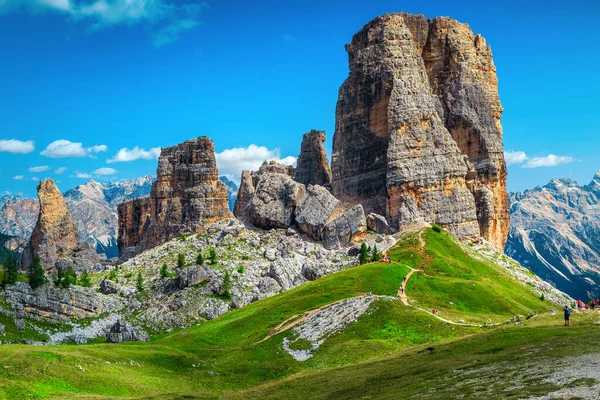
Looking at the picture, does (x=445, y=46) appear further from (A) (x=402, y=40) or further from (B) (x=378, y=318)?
(B) (x=378, y=318)

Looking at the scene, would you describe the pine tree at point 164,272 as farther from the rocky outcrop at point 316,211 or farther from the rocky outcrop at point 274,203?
the rocky outcrop at point 316,211

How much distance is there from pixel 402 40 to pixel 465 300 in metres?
76.6

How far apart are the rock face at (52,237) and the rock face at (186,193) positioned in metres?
24.2

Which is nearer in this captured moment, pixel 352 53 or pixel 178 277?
pixel 178 277

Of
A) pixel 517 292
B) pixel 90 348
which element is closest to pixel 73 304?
pixel 90 348

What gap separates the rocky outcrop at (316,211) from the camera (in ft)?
437

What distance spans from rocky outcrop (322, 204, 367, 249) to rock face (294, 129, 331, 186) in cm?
3690

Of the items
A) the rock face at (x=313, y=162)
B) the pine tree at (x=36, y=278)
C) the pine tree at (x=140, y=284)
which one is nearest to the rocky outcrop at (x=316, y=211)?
the rock face at (x=313, y=162)

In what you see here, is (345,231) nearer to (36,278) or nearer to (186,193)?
(186,193)

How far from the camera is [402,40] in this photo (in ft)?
478

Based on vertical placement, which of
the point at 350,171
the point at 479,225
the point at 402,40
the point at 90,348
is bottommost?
the point at 90,348

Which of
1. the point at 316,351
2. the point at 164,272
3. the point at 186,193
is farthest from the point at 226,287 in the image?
the point at 316,351

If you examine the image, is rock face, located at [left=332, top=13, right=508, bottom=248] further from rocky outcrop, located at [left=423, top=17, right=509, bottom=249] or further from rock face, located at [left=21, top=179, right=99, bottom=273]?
rock face, located at [left=21, top=179, right=99, bottom=273]

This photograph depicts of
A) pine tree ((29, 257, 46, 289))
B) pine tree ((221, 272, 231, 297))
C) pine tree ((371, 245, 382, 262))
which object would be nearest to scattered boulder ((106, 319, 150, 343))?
pine tree ((29, 257, 46, 289))
